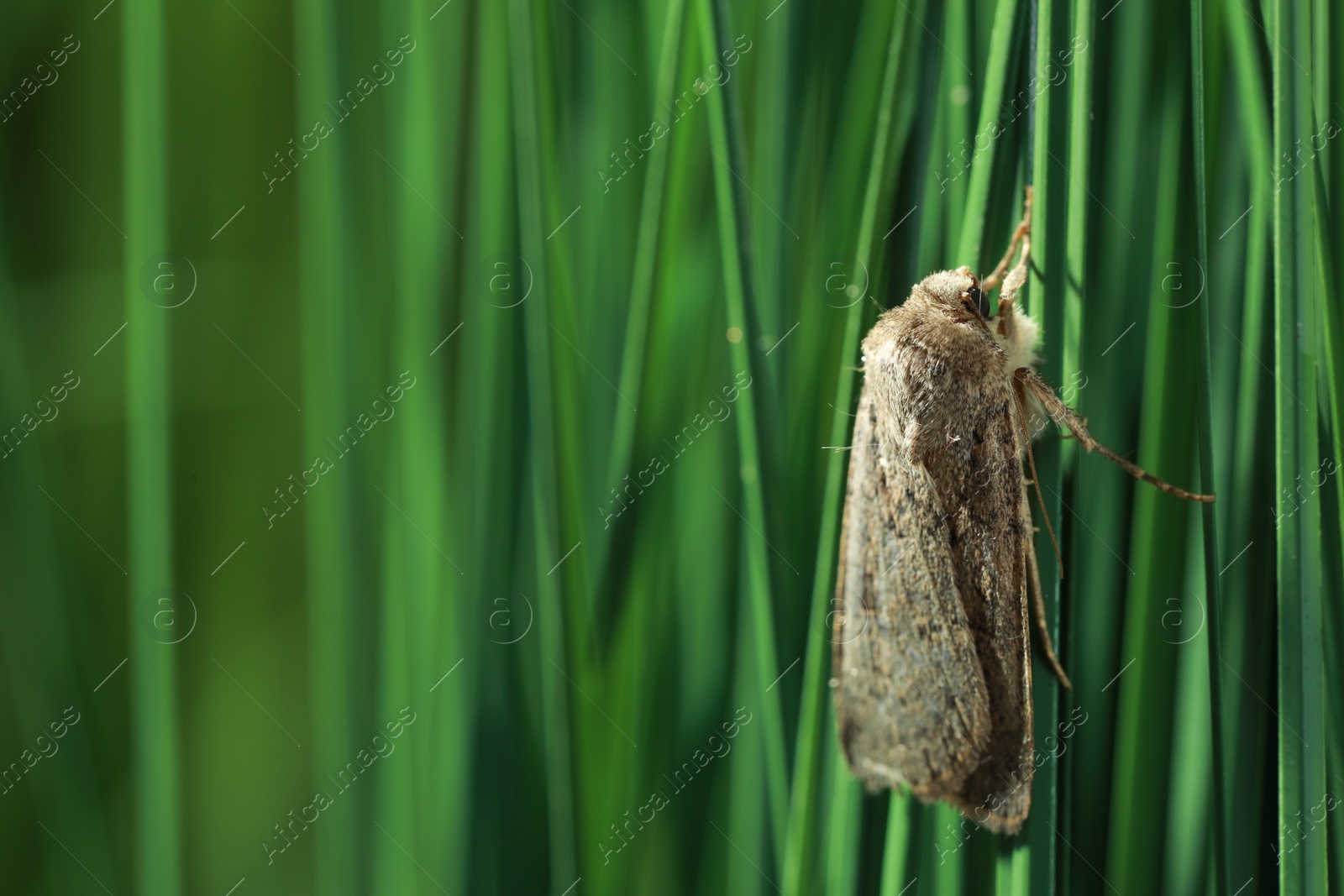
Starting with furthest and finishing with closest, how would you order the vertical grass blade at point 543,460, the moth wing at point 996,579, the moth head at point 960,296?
the vertical grass blade at point 543,460 < the moth head at point 960,296 < the moth wing at point 996,579

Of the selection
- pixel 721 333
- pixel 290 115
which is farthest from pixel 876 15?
pixel 290 115

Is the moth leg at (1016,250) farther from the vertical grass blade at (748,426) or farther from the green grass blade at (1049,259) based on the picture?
the vertical grass blade at (748,426)

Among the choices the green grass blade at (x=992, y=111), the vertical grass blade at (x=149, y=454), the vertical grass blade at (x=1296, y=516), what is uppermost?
the vertical grass blade at (x=149, y=454)

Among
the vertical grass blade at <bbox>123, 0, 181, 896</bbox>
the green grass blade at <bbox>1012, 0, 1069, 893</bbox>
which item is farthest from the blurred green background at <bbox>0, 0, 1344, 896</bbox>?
the green grass blade at <bbox>1012, 0, 1069, 893</bbox>

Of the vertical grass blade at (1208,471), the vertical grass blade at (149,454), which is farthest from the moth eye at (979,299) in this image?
the vertical grass blade at (149,454)

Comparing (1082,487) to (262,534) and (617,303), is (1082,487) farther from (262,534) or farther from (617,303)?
(262,534)

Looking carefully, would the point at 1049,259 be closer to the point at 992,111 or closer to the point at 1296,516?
the point at 992,111

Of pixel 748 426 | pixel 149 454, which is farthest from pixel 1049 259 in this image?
pixel 149 454
